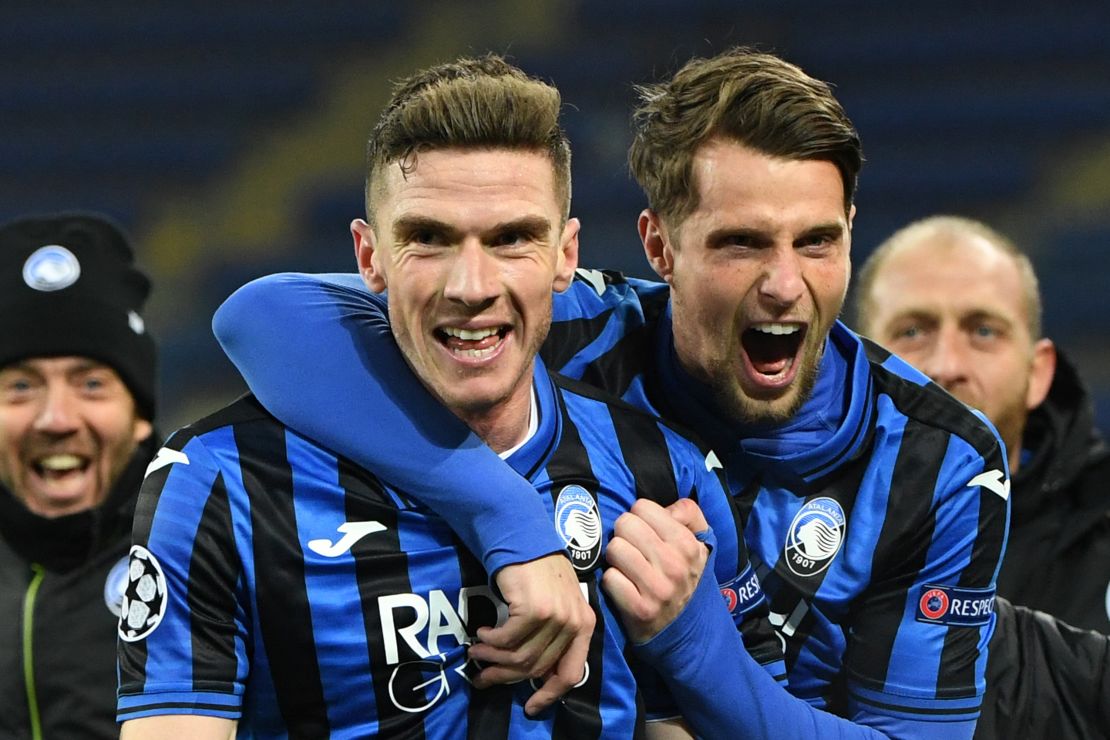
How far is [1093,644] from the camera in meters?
2.54

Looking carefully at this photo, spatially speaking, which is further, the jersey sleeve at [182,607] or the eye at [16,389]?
the eye at [16,389]

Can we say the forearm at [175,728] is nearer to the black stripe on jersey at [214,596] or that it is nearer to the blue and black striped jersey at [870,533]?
the black stripe on jersey at [214,596]

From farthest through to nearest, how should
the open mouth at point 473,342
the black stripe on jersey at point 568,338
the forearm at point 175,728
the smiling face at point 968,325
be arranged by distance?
the smiling face at point 968,325, the black stripe on jersey at point 568,338, the open mouth at point 473,342, the forearm at point 175,728

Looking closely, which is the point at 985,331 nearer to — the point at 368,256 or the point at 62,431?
the point at 368,256

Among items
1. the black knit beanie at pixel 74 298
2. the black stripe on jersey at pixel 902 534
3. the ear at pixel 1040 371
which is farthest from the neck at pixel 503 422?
the ear at pixel 1040 371

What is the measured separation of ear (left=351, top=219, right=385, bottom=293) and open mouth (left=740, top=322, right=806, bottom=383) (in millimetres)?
578

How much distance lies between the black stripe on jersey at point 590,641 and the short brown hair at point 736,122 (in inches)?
17.8

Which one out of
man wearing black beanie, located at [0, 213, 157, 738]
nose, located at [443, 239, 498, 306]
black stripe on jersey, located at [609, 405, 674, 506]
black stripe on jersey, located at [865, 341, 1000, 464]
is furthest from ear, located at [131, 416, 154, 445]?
black stripe on jersey, located at [865, 341, 1000, 464]

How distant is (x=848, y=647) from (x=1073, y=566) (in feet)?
3.42

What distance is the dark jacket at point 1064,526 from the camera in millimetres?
3055

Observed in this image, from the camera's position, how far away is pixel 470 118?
1.88 metres

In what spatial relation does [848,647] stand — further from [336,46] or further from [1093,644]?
[336,46]

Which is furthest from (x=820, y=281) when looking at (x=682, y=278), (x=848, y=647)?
(x=848, y=647)

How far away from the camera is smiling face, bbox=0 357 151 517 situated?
2844mm
